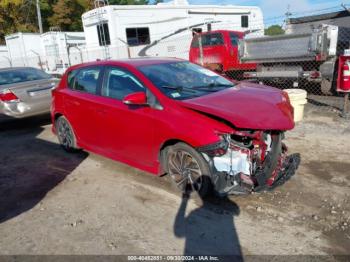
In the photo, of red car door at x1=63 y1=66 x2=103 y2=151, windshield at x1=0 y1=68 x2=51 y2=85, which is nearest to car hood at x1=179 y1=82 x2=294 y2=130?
red car door at x1=63 y1=66 x2=103 y2=151

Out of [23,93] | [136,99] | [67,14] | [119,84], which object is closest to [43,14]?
[67,14]

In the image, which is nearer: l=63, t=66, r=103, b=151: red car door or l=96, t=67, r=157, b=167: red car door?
l=96, t=67, r=157, b=167: red car door

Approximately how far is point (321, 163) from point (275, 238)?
7.21ft

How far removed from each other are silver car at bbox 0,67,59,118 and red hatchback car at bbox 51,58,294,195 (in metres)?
3.28

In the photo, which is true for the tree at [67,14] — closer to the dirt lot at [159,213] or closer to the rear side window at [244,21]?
the rear side window at [244,21]

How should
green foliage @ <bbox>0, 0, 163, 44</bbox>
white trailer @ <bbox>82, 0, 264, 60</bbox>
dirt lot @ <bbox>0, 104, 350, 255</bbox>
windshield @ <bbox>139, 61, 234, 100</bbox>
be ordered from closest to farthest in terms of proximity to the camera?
dirt lot @ <bbox>0, 104, 350, 255</bbox>
windshield @ <bbox>139, 61, 234, 100</bbox>
white trailer @ <bbox>82, 0, 264, 60</bbox>
green foliage @ <bbox>0, 0, 163, 44</bbox>

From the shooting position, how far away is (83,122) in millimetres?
5625

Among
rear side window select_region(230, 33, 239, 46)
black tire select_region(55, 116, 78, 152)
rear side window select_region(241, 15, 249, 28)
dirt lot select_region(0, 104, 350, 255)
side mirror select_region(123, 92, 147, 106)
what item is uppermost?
rear side window select_region(241, 15, 249, 28)

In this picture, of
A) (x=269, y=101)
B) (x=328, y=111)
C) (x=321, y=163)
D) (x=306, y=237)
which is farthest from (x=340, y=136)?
(x=306, y=237)

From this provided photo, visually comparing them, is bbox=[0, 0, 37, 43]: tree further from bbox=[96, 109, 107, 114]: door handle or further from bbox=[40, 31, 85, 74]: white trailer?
bbox=[96, 109, 107, 114]: door handle

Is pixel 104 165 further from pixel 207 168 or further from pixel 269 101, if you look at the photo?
pixel 269 101

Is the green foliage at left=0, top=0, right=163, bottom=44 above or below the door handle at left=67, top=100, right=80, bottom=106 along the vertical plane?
above

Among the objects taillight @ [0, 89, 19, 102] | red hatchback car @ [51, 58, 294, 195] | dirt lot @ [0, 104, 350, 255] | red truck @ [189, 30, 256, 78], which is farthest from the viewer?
red truck @ [189, 30, 256, 78]

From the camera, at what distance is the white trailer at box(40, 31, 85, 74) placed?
20.7 meters
